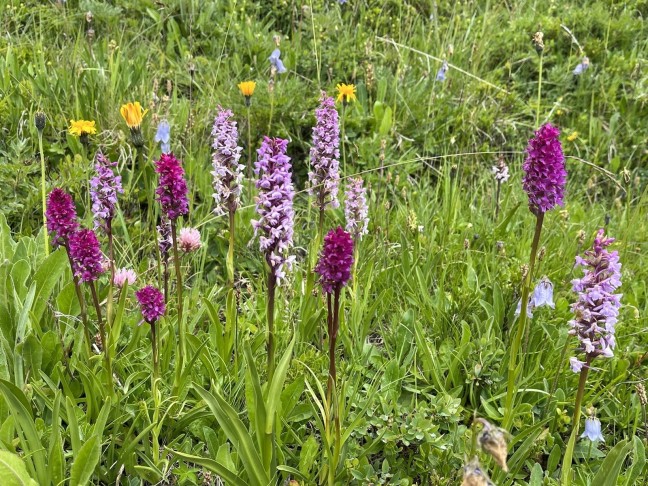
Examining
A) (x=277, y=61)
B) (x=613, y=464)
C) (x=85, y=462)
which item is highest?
(x=277, y=61)

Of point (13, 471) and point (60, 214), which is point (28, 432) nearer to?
point (13, 471)

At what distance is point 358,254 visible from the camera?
3090 millimetres

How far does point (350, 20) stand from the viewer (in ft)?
18.3

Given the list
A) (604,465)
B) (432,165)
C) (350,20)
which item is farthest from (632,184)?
(604,465)

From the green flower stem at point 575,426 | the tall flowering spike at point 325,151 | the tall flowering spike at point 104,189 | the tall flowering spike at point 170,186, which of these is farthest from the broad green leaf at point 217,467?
the tall flowering spike at point 325,151

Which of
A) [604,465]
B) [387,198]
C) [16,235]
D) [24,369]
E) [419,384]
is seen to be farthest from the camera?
[387,198]

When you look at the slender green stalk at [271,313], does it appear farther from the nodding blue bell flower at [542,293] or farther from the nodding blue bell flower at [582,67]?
the nodding blue bell flower at [582,67]

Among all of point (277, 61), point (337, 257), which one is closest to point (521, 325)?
point (337, 257)

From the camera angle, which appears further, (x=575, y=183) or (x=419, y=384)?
(x=575, y=183)

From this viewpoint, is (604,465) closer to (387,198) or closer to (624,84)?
(387,198)

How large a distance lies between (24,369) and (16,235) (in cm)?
105

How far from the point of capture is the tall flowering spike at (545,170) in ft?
6.14

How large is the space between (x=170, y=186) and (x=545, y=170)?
1142mm

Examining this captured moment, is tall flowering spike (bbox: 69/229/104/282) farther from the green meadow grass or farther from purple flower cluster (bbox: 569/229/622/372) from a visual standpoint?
purple flower cluster (bbox: 569/229/622/372)
